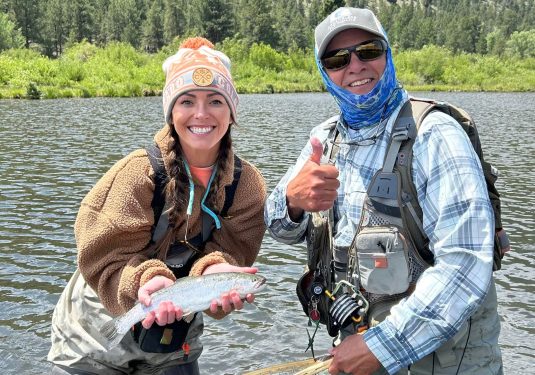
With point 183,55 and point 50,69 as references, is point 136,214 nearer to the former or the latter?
point 183,55

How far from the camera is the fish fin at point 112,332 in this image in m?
3.88

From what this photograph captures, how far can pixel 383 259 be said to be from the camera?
341cm

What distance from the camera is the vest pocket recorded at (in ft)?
11.1

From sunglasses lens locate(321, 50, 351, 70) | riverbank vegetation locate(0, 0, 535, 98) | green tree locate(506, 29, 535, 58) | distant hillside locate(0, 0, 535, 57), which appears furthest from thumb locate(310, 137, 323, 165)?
green tree locate(506, 29, 535, 58)

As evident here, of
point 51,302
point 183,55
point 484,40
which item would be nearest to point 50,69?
point 51,302

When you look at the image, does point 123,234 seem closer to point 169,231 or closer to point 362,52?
point 169,231

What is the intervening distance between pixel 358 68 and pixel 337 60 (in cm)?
14

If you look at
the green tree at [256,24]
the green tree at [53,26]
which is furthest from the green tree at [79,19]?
the green tree at [256,24]

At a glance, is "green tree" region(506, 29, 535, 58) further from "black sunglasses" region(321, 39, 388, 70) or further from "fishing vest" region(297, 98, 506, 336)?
"fishing vest" region(297, 98, 506, 336)

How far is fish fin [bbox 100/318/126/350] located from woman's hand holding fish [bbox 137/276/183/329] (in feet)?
0.59

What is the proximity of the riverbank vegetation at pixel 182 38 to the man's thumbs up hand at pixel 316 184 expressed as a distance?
55.8 meters

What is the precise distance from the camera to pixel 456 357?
134 inches

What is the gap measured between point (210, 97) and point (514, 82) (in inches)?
4107

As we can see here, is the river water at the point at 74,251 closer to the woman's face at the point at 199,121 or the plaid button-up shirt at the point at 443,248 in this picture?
the woman's face at the point at 199,121
